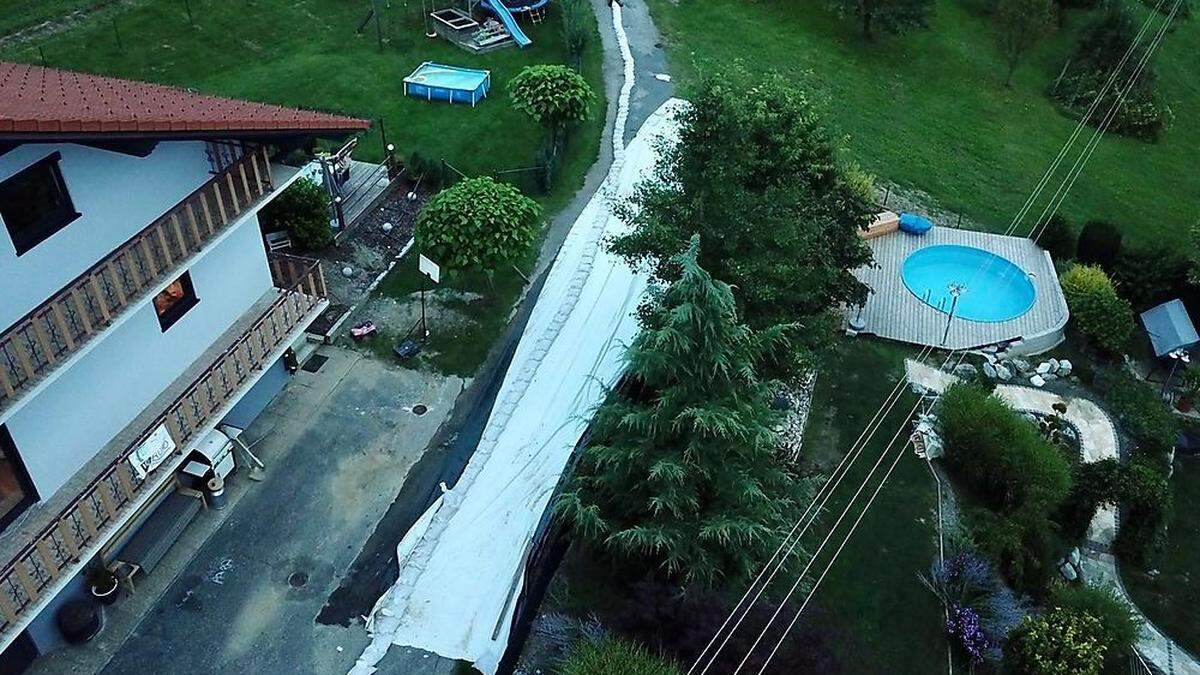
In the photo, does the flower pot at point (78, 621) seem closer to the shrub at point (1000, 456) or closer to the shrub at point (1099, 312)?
the shrub at point (1000, 456)

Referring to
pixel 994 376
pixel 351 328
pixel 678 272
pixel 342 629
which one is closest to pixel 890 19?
pixel 994 376

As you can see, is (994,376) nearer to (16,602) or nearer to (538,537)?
(538,537)

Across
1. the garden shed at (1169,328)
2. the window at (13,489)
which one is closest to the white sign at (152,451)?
the window at (13,489)

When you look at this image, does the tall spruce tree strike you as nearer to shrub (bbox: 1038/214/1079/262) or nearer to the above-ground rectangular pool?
shrub (bbox: 1038/214/1079/262)

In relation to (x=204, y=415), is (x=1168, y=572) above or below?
below

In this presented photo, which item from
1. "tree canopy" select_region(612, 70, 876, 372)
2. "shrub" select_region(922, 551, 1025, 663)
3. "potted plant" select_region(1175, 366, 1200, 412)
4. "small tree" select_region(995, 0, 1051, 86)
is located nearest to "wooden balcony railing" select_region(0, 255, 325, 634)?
"tree canopy" select_region(612, 70, 876, 372)

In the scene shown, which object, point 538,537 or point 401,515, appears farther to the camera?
point 401,515

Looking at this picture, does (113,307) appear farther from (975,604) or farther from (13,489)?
(975,604)
